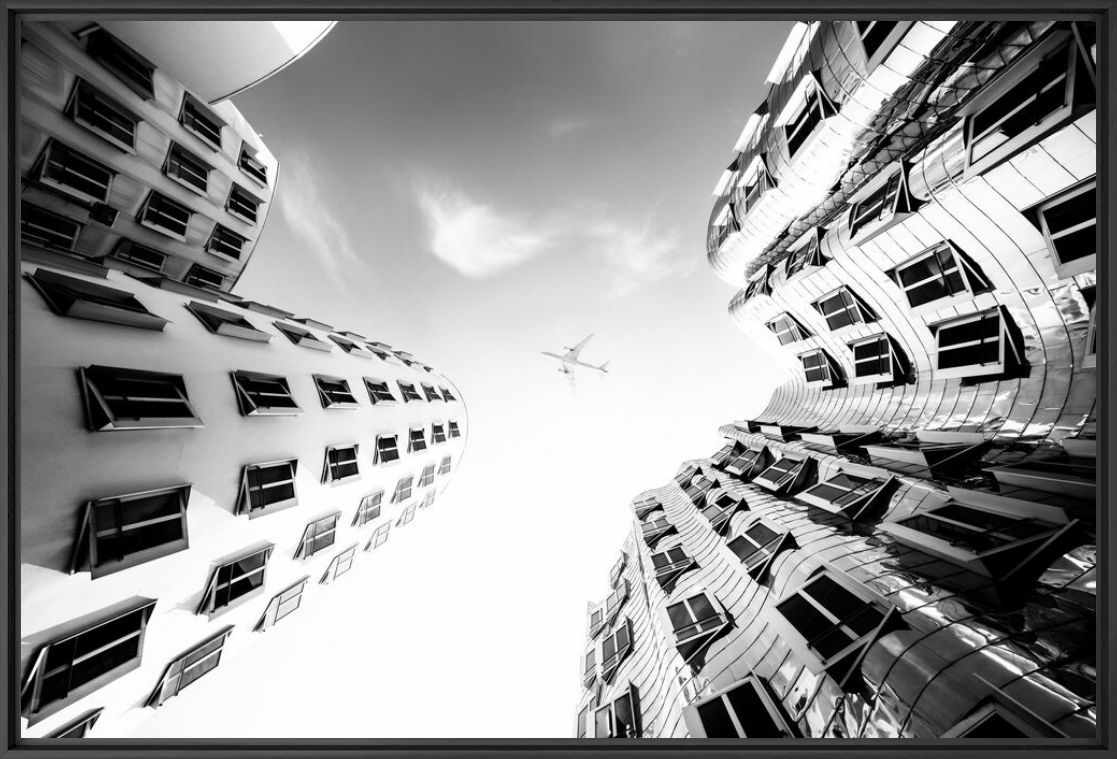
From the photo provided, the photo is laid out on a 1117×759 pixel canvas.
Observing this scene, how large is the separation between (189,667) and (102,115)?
19023 millimetres

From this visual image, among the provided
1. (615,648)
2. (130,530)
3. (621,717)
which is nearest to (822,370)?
(615,648)

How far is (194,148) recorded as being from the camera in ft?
57.3

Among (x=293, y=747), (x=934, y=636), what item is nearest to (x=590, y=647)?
(x=934, y=636)

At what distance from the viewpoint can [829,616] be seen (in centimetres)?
939

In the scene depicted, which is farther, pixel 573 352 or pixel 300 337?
pixel 573 352

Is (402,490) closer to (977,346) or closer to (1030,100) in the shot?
(977,346)

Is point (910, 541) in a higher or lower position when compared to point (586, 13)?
lower

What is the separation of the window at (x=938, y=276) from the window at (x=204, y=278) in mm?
33945

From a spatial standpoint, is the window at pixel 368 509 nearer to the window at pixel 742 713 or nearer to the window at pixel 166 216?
the window at pixel 742 713

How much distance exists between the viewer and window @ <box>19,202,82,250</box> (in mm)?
14000

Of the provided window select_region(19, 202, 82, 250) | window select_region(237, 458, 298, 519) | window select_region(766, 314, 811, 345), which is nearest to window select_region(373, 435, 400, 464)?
window select_region(237, 458, 298, 519)

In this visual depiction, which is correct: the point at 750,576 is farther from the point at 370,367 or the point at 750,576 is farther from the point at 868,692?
the point at 370,367

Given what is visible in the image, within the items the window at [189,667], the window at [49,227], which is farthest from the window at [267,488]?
the window at [49,227]

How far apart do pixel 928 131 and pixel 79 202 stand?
1289 inches
